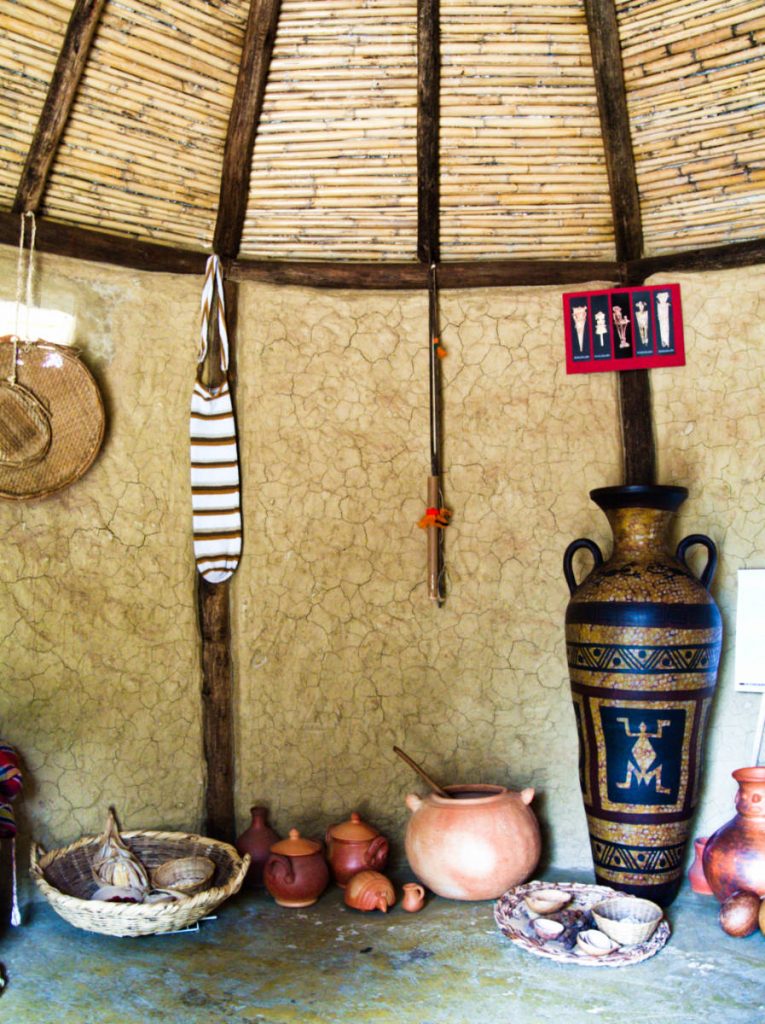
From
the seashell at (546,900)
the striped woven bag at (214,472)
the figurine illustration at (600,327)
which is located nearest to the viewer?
the seashell at (546,900)

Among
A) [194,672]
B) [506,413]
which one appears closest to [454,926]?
[194,672]

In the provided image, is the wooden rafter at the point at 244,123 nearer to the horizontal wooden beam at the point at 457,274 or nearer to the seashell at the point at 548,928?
the horizontal wooden beam at the point at 457,274

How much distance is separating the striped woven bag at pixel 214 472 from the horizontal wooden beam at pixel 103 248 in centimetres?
10

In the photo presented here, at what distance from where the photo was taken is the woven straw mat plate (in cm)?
266

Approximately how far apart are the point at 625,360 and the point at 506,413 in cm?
49

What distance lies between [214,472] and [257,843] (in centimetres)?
134

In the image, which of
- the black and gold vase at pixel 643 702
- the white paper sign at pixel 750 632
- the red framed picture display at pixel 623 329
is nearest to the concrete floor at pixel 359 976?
the black and gold vase at pixel 643 702

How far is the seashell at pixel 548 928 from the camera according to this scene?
277 centimetres

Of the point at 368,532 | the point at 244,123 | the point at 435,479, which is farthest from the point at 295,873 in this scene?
the point at 244,123

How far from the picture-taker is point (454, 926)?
9.73 ft

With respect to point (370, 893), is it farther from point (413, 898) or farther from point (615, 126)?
point (615, 126)

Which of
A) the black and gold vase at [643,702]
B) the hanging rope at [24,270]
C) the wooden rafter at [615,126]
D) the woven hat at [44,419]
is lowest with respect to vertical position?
the black and gold vase at [643,702]

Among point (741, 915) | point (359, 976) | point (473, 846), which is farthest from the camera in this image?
point (473, 846)

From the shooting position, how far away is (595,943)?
8.93ft
